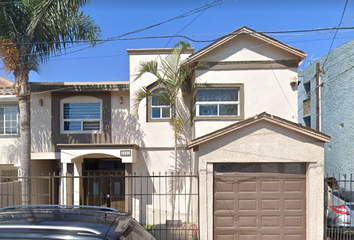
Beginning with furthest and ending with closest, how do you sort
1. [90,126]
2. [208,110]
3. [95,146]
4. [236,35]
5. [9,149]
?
1. [9,149]
2. [90,126]
3. [95,146]
4. [208,110]
5. [236,35]

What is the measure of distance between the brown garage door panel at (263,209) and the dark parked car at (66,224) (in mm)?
4242

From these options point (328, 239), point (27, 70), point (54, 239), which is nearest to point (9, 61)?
point (27, 70)

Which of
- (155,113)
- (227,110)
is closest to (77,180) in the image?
(155,113)

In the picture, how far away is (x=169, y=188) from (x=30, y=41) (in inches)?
256

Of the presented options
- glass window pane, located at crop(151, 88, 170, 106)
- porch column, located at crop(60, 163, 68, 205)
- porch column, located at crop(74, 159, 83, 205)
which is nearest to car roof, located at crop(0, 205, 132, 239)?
glass window pane, located at crop(151, 88, 170, 106)

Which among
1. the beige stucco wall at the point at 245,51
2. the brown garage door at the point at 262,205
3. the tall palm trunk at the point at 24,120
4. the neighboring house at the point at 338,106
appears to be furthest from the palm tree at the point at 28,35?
the neighboring house at the point at 338,106

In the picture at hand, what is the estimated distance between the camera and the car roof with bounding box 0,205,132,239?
7.71 ft

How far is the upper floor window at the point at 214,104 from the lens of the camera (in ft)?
28.7

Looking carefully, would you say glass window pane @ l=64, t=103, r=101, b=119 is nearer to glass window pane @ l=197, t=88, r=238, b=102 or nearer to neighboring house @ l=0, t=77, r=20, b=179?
neighboring house @ l=0, t=77, r=20, b=179

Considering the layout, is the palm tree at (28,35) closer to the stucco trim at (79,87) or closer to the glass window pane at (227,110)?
the stucco trim at (79,87)

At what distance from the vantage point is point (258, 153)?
22.6 ft

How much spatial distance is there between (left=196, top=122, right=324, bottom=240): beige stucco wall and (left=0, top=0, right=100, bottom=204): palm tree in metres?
4.98

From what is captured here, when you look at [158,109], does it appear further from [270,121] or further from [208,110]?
[270,121]

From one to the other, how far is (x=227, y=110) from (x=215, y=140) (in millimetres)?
2118
